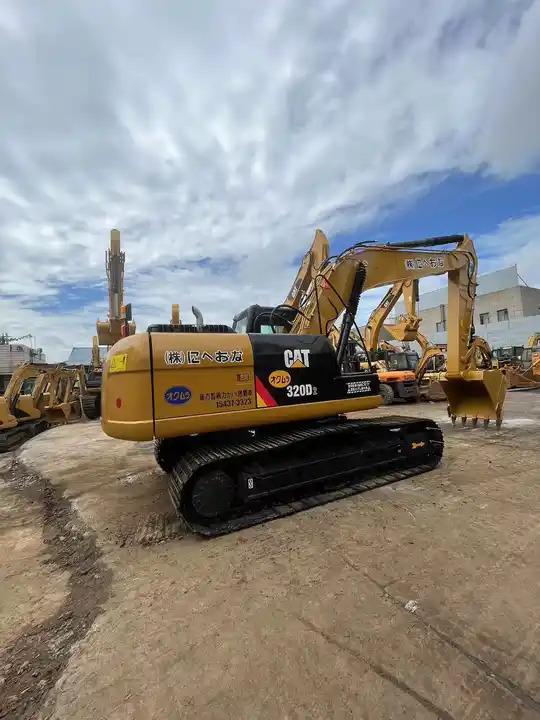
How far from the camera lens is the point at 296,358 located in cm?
455

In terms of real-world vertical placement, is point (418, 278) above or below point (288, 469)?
above

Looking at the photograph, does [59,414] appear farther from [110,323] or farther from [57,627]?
[57,627]

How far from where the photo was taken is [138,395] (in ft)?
12.4

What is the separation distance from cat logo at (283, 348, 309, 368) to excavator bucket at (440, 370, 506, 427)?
4900 millimetres

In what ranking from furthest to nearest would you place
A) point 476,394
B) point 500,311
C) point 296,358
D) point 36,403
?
1. point 500,311
2. point 36,403
3. point 476,394
4. point 296,358

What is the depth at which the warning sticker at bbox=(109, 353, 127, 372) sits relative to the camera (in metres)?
3.88

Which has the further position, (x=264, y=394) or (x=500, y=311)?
(x=500, y=311)

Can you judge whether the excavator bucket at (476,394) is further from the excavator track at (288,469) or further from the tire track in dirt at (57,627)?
the tire track in dirt at (57,627)

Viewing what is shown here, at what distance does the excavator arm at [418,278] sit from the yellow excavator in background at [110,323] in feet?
34.9

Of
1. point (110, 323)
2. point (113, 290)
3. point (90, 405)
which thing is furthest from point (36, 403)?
point (113, 290)

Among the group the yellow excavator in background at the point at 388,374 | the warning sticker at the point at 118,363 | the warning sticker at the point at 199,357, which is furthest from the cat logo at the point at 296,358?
the yellow excavator in background at the point at 388,374

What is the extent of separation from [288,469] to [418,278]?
14.6 ft

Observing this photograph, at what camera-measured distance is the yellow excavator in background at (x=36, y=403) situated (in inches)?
391

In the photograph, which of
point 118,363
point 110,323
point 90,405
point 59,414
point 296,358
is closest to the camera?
point 118,363
